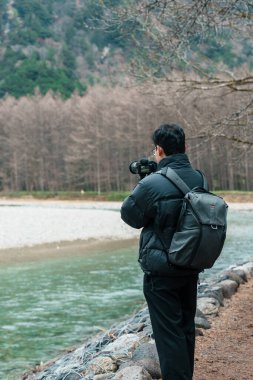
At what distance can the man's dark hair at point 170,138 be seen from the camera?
3881 mm

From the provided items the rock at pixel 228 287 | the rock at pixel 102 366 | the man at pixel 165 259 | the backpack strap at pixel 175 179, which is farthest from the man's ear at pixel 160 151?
the rock at pixel 228 287

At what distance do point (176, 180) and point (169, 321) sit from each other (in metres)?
Result: 0.91

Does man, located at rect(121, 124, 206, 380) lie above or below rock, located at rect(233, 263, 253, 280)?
above

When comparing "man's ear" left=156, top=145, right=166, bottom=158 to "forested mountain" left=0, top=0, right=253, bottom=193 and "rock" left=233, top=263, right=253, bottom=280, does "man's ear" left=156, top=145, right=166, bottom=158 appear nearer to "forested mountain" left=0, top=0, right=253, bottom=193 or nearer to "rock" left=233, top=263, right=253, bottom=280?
"forested mountain" left=0, top=0, right=253, bottom=193

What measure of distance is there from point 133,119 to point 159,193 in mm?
53236

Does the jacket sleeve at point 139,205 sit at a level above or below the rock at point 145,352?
above

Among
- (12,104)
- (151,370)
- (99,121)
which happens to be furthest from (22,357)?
(12,104)

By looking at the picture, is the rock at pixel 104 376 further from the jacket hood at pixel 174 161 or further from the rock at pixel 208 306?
the rock at pixel 208 306

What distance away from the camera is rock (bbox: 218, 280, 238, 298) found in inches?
319

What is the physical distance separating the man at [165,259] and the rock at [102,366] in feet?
4.51

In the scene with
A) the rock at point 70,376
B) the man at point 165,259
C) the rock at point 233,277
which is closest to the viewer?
the man at point 165,259

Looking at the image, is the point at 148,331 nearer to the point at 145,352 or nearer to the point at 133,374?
the point at 145,352

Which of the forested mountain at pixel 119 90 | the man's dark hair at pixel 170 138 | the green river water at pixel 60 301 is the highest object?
the forested mountain at pixel 119 90

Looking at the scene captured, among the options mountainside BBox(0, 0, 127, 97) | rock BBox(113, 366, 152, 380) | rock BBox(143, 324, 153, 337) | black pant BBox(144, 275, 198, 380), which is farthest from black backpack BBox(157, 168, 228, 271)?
mountainside BBox(0, 0, 127, 97)
